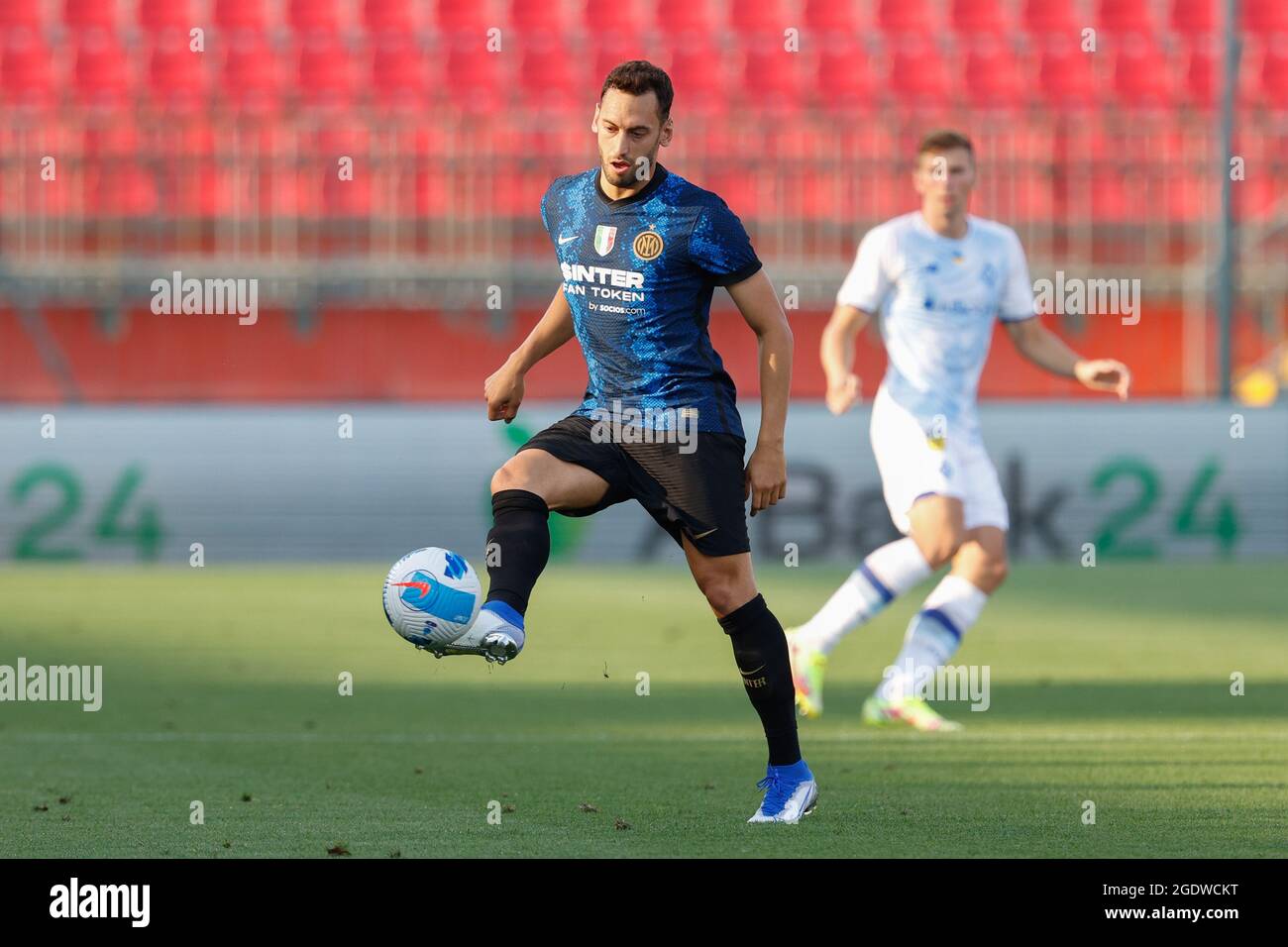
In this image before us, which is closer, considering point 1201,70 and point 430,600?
point 430,600

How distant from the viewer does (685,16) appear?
20.6 metres

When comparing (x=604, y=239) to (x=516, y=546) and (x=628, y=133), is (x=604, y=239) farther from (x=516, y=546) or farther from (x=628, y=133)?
(x=516, y=546)

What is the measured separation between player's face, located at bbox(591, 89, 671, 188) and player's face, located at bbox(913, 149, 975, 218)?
102 inches

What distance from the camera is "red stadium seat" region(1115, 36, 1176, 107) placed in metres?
20.0

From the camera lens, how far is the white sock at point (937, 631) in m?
7.41

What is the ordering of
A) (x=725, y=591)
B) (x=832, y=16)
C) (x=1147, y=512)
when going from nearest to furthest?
(x=725, y=591)
(x=1147, y=512)
(x=832, y=16)

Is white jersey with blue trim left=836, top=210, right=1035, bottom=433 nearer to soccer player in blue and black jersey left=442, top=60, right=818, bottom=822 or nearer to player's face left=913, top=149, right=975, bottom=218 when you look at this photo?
player's face left=913, top=149, right=975, bottom=218

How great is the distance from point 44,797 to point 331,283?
11.9 m

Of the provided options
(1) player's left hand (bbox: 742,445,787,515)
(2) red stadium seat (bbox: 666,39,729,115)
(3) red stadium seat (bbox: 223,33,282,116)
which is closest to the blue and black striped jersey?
(1) player's left hand (bbox: 742,445,787,515)

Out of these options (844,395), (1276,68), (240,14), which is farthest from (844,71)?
(844,395)

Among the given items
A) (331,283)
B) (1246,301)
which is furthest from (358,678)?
(1246,301)

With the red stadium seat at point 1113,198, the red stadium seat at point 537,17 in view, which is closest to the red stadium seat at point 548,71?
the red stadium seat at point 537,17

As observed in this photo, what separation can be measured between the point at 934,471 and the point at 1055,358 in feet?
2.15

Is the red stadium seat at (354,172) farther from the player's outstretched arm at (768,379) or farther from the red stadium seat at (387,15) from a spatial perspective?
the player's outstretched arm at (768,379)
